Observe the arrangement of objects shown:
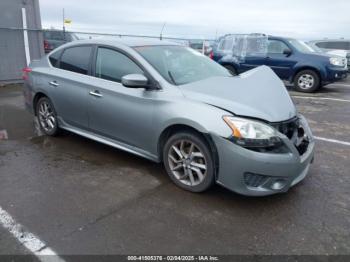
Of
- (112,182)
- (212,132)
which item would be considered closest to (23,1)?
(112,182)

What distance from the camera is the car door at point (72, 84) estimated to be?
426 centimetres

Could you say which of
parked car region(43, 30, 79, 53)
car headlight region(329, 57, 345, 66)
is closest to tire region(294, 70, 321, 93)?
car headlight region(329, 57, 345, 66)

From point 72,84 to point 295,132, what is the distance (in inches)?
117

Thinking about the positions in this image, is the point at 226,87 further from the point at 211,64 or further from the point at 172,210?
the point at 172,210

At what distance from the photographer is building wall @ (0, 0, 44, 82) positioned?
9.59 m

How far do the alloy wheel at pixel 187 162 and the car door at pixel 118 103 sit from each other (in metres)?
0.39

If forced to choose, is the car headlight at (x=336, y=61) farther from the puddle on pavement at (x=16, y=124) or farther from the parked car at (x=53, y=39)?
the parked car at (x=53, y=39)

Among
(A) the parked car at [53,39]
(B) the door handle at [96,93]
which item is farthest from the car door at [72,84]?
(A) the parked car at [53,39]

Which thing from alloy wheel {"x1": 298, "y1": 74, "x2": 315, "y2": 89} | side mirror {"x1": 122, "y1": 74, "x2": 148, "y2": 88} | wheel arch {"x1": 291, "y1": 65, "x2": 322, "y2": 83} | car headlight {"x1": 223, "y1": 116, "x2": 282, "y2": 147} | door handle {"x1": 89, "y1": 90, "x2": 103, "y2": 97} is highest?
side mirror {"x1": 122, "y1": 74, "x2": 148, "y2": 88}

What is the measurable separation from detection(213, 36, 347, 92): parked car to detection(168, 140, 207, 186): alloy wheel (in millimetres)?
8106

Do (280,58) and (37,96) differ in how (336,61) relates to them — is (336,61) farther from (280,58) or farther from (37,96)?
(37,96)

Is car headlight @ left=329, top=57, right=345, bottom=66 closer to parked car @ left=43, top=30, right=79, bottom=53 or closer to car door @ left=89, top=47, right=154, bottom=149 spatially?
car door @ left=89, top=47, right=154, bottom=149

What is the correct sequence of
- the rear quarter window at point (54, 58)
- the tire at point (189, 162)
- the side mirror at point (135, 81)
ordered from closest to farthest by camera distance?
the tire at point (189, 162) → the side mirror at point (135, 81) → the rear quarter window at point (54, 58)

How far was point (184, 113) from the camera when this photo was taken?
322cm
